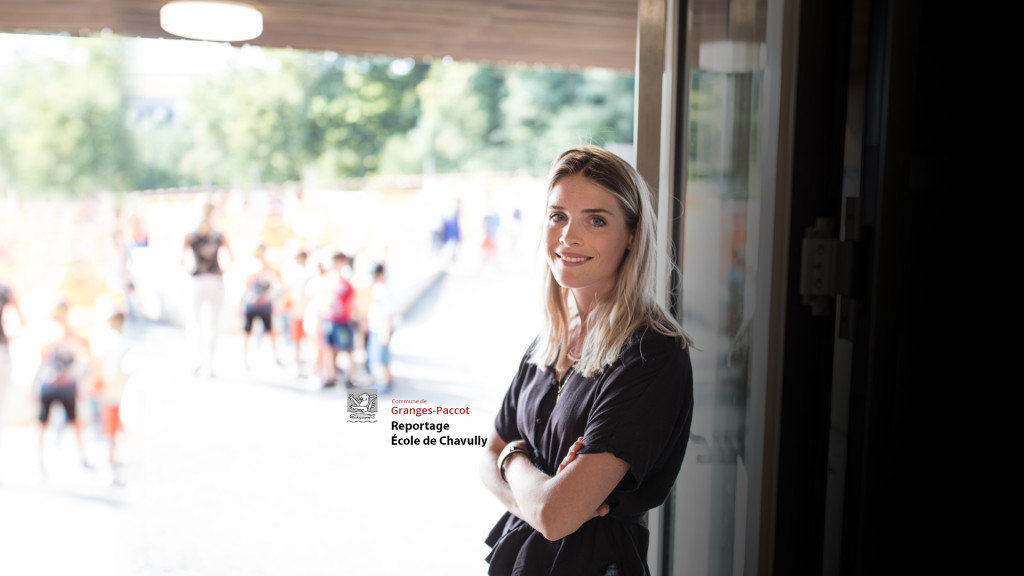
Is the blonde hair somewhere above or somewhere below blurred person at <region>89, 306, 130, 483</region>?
above

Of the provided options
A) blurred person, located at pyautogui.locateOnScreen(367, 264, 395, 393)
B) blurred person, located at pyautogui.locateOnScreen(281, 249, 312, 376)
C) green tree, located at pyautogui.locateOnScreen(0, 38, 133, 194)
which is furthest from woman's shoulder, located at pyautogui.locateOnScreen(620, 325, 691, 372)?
green tree, located at pyautogui.locateOnScreen(0, 38, 133, 194)

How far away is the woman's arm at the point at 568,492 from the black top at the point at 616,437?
0.06 ft

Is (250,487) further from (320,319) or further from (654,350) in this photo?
(654,350)

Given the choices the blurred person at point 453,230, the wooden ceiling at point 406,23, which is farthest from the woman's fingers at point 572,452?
the blurred person at point 453,230

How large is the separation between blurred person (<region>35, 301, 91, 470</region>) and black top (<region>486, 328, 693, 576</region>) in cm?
374

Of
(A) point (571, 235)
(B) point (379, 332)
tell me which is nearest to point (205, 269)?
(B) point (379, 332)

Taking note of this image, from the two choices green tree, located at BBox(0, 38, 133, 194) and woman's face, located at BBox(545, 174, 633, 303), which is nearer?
woman's face, located at BBox(545, 174, 633, 303)

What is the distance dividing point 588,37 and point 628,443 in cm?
222

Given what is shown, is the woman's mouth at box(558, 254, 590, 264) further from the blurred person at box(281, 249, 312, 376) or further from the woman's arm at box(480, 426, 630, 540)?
the blurred person at box(281, 249, 312, 376)

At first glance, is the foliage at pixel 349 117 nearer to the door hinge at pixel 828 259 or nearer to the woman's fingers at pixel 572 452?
the woman's fingers at pixel 572 452

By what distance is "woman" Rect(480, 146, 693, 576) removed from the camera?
98cm

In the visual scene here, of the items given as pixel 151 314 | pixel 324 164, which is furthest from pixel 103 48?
pixel 324 164

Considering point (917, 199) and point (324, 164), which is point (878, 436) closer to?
point (917, 199)

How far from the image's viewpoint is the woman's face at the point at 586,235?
1066mm
